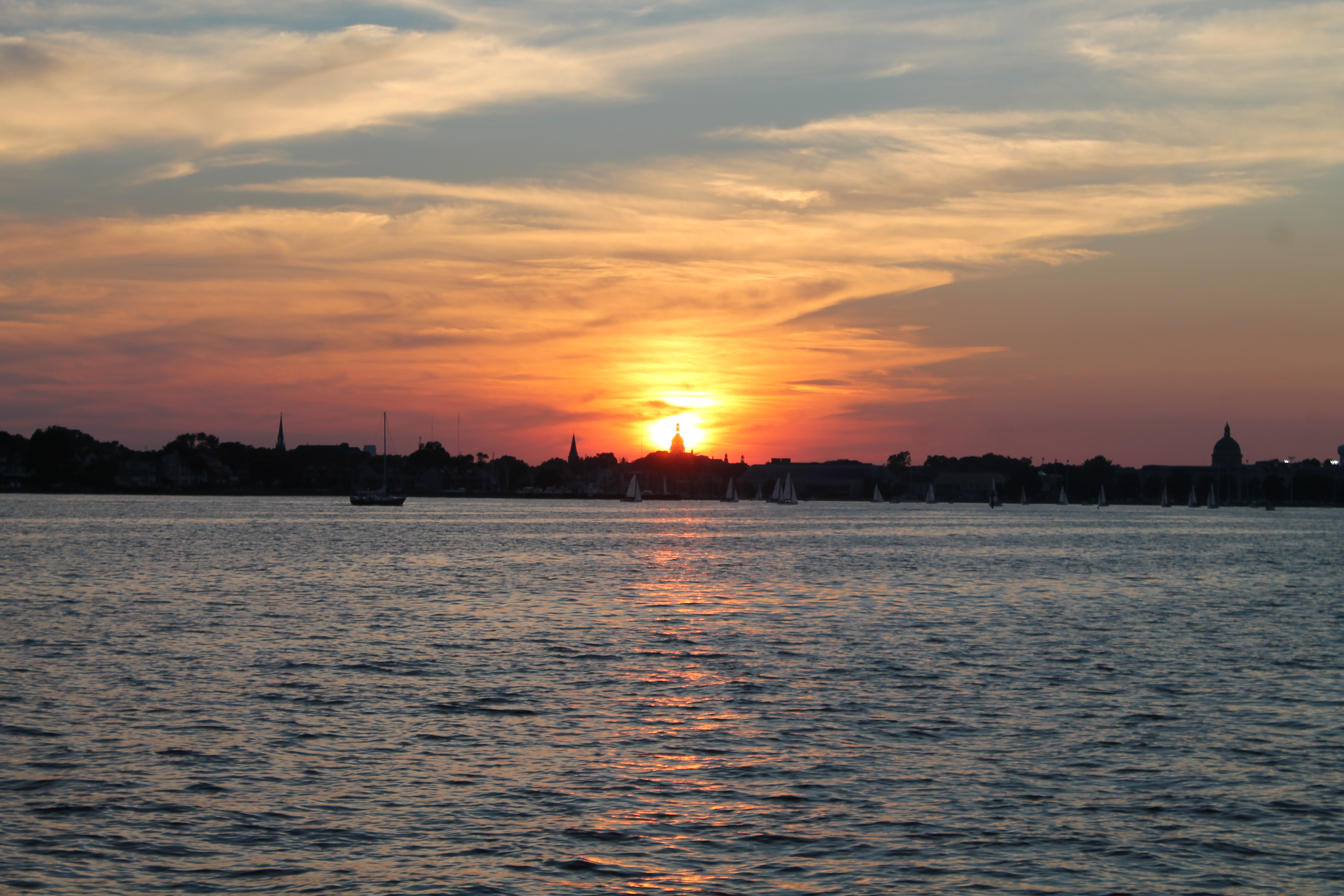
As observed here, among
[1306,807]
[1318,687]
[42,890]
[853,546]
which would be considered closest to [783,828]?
[1306,807]

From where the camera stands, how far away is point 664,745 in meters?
22.8

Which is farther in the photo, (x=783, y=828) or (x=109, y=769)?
(x=109, y=769)

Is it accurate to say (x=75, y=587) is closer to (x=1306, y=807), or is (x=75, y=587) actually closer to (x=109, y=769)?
(x=109, y=769)

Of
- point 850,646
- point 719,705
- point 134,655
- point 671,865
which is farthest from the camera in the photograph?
point 850,646

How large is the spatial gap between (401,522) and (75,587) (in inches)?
4933

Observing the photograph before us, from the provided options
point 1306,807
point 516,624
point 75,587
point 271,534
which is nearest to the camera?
point 1306,807

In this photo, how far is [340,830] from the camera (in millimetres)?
16812

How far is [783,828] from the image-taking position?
1722 centimetres

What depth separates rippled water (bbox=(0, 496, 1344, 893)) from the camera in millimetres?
15562

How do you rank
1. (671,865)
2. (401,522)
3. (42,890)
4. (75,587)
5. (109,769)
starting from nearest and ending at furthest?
(42,890) < (671,865) < (109,769) < (75,587) < (401,522)

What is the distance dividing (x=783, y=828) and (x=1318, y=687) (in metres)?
20.2

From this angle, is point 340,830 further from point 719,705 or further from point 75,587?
point 75,587

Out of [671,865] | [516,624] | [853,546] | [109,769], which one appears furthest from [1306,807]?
[853,546]

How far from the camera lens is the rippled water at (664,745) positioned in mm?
15562
